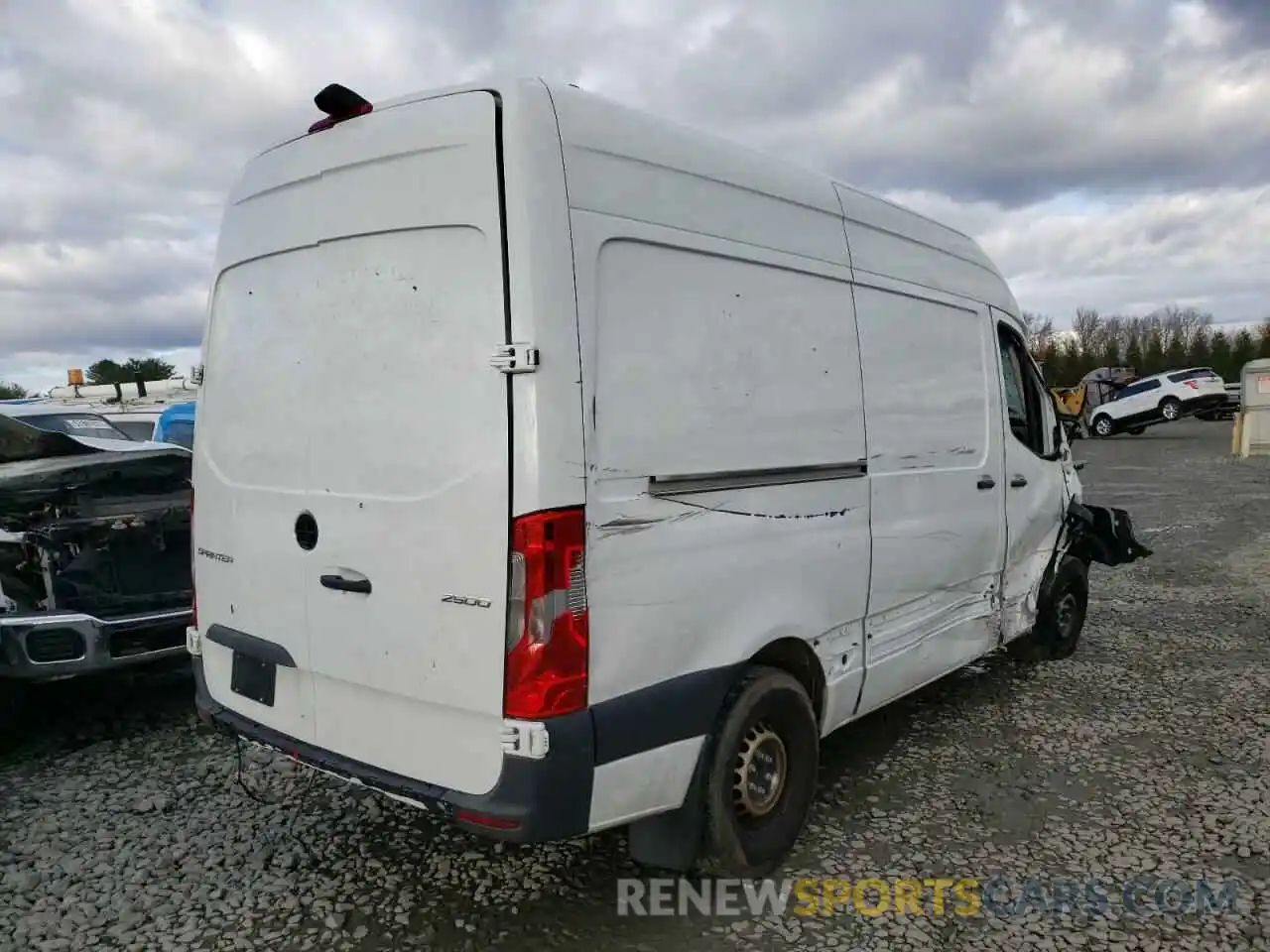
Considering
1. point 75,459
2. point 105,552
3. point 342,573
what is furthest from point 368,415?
point 75,459

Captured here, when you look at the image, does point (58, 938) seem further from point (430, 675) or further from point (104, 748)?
point (104, 748)

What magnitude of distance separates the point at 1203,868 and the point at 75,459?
18.6 feet

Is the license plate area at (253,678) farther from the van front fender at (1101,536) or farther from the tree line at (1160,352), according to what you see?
the tree line at (1160,352)

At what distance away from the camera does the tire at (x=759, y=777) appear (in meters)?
3.06

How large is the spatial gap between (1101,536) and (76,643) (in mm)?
5886

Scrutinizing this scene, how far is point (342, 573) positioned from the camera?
296 cm

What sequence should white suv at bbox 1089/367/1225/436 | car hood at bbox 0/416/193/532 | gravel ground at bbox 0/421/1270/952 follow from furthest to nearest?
white suv at bbox 1089/367/1225/436 < car hood at bbox 0/416/193/532 < gravel ground at bbox 0/421/1270/952

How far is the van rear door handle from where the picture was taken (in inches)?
114

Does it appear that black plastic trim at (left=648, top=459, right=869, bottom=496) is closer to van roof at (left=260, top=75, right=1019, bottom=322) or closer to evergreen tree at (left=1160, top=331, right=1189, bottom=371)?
van roof at (left=260, top=75, right=1019, bottom=322)

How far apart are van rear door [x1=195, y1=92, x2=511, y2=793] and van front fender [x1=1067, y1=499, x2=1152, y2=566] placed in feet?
14.8

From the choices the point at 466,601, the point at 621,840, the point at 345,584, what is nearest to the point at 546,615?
the point at 466,601

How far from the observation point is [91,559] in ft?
15.9

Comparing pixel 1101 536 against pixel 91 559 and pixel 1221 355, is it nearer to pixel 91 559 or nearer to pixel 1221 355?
pixel 91 559

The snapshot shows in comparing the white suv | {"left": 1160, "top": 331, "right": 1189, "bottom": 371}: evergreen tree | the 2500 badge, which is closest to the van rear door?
the 2500 badge
